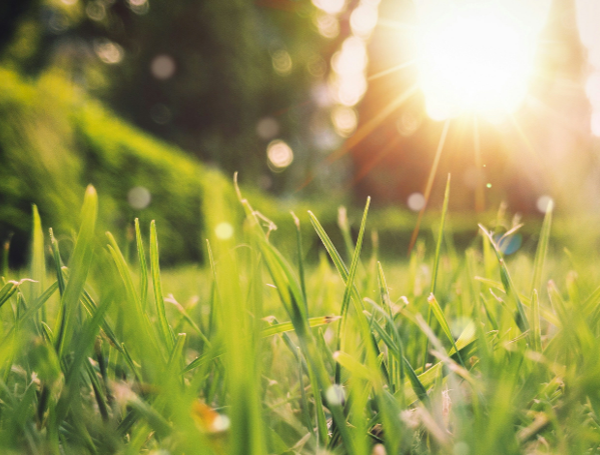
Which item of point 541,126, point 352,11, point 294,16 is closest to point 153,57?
point 294,16

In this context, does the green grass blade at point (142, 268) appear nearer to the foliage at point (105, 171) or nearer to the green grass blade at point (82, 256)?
the green grass blade at point (82, 256)

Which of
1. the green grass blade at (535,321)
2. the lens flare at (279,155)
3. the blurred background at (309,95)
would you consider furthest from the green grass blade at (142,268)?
the lens flare at (279,155)

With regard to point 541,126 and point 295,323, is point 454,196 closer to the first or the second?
point 541,126

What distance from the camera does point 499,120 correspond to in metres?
11.8

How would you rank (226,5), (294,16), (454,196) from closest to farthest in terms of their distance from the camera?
(226,5) < (454,196) < (294,16)

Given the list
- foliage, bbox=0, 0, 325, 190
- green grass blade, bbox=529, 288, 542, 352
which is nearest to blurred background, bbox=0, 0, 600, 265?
foliage, bbox=0, 0, 325, 190

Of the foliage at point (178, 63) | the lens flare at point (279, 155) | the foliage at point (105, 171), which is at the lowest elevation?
the lens flare at point (279, 155)

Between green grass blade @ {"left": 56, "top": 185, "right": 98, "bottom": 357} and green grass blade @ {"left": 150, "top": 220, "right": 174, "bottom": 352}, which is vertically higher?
green grass blade @ {"left": 56, "top": 185, "right": 98, "bottom": 357}

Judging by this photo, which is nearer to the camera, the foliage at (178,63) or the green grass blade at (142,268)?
the green grass blade at (142,268)

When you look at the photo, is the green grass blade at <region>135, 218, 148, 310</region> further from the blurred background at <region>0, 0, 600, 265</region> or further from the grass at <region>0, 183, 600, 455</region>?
the blurred background at <region>0, 0, 600, 265</region>

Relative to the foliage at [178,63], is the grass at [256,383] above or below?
below

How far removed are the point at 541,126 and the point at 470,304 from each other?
14134mm

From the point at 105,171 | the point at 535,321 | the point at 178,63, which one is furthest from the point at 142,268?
the point at 178,63

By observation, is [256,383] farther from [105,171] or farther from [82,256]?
[105,171]
